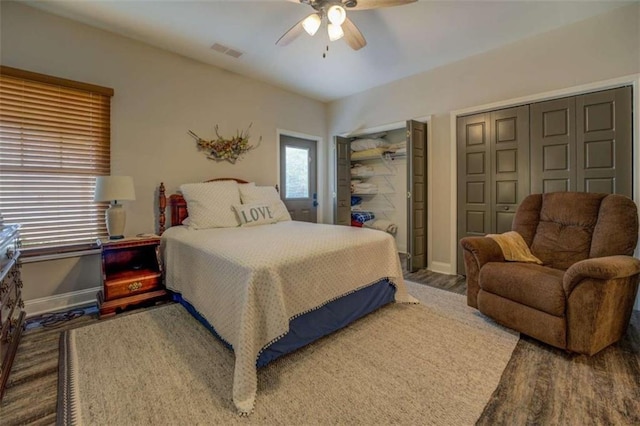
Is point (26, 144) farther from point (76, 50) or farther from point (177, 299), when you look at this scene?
point (177, 299)

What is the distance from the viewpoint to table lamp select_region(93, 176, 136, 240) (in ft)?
8.09

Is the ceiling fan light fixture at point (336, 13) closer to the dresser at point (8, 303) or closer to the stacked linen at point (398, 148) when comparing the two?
the dresser at point (8, 303)

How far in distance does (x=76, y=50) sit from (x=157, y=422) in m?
3.26

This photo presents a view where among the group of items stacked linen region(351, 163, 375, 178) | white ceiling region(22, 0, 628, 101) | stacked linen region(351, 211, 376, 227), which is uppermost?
white ceiling region(22, 0, 628, 101)

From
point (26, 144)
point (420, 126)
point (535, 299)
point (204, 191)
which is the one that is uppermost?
point (420, 126)

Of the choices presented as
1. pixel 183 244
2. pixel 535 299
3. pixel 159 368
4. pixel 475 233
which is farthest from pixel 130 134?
pixel 475 233

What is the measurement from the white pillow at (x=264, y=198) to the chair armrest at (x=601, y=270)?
2.63 meters

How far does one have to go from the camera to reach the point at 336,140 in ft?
14.8

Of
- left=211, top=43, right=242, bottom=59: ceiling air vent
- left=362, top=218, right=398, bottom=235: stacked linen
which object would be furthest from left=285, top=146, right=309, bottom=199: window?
left=211, top=43, right=242, bottom=59: ceiling air vent

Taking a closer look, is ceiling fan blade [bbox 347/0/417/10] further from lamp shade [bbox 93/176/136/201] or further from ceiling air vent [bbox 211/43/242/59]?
lamp shade [bbox 93/176/136/201]

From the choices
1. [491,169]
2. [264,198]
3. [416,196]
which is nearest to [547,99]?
[491,169]

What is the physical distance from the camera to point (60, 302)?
2.56 meters

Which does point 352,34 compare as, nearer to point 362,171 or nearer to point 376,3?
point 376,3

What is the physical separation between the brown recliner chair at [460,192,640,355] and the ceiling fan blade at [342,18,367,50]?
1.97 meters
